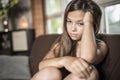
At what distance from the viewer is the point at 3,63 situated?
8.13 ft

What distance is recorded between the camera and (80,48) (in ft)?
3.58

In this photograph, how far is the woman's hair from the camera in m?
1.12

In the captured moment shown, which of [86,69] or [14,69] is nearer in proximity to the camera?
[86,69]

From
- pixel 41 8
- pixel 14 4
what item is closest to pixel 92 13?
pixel 41 8

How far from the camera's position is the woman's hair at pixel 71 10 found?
112 cm

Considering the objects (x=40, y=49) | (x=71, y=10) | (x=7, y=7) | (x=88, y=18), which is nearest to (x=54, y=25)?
(x=7, y=7)

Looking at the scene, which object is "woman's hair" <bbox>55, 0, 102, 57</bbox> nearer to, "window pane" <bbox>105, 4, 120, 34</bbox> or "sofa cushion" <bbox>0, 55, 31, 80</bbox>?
"window pane" <bbox>105, 4, 120, 34</bbox>

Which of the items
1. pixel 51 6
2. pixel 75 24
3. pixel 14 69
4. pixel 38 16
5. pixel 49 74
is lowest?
pixel 14 69

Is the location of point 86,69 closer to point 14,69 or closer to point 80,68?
point 80,68

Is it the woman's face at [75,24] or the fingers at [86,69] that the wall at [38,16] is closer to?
the woman's face at [75,24]

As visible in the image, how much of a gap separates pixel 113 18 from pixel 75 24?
48cm

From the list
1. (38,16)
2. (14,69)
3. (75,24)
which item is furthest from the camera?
(38,16)

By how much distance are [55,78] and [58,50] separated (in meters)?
0.26

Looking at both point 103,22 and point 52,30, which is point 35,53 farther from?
point 52,30
